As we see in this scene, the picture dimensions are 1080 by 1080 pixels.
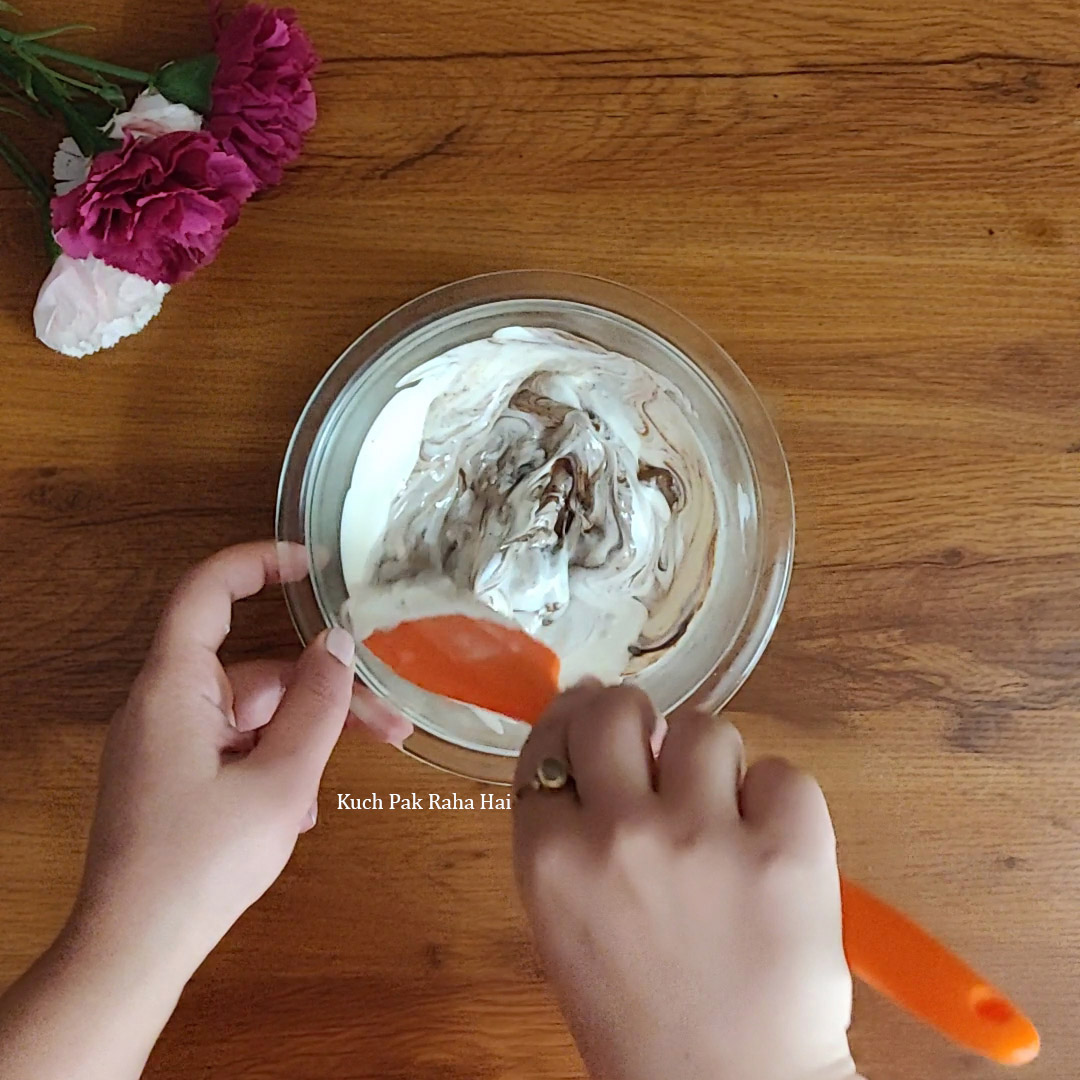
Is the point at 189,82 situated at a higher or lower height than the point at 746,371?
higher

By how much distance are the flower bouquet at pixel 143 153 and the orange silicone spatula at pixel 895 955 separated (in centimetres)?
25

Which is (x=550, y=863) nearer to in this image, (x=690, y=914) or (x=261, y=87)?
(x=690, y=914)

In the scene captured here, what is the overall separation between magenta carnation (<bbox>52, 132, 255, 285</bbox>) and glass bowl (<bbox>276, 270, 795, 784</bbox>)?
0.11 meters

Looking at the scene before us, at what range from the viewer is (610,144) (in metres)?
0.64

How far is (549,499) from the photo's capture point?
0.65 metres

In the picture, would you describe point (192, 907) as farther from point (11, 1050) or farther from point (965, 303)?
point (965, 303)

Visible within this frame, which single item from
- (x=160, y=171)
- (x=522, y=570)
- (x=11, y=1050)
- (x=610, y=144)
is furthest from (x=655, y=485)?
(x=11, y=1050)

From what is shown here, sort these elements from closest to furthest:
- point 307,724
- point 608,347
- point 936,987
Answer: point 936,987 < point 307,724 < point 608,347

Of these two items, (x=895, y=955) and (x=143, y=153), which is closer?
(x=895, y=955)

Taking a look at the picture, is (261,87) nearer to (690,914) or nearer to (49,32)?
(49,32)

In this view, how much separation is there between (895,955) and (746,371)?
345mm

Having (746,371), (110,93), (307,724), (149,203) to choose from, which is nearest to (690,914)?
(307,724)

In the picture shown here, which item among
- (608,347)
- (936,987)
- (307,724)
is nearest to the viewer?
(936,987)

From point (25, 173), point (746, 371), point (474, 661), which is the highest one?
point (25, 173)
